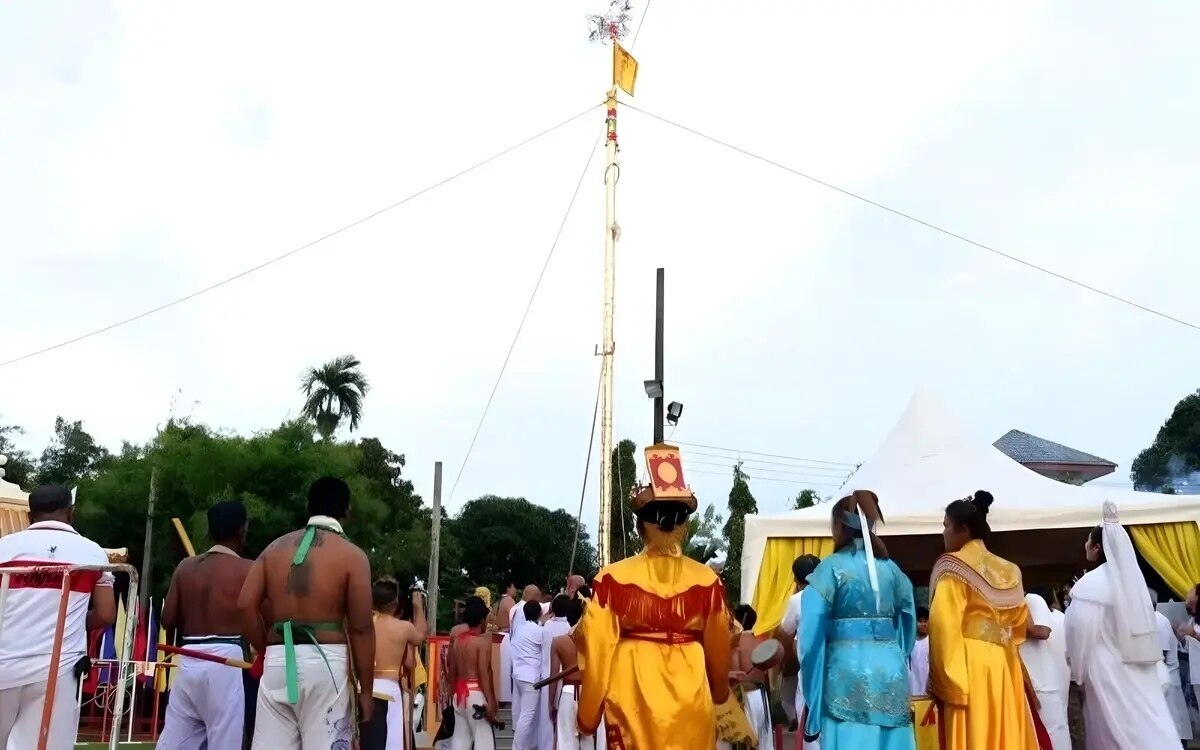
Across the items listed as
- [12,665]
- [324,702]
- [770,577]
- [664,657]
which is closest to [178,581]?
[12,665]

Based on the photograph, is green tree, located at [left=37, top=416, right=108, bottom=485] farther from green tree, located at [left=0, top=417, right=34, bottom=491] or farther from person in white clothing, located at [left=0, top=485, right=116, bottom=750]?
person in white clothing, located at [left=0, top=485, right=116, bottom=750]

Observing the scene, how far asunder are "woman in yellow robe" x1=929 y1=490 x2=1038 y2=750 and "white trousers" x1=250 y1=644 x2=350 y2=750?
314 centimetres

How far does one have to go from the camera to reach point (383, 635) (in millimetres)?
6594

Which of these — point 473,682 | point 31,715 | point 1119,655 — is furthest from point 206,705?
point 1119,655

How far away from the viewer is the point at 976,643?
559 cm

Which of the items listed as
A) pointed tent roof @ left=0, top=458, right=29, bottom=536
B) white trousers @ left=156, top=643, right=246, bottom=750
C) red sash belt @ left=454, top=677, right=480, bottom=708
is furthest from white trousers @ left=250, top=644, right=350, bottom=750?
pointed tent roof @ left=0, top=458, right=29, bottom=536

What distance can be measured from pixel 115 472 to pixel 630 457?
18512mm

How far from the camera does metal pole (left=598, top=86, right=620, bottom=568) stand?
1422 cm

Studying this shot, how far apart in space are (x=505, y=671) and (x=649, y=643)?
6.47 meters

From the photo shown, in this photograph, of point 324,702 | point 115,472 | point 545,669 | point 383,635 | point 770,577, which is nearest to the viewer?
Result: point 324,702

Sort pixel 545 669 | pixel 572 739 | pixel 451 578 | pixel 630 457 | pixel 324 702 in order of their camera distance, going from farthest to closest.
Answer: pixel 451 578 → pixel 630 457 → pixel 545 669 → pixel 572 739 → pixel 324 702

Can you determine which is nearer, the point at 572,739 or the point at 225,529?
the point at 225,529

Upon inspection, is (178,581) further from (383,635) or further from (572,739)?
(572,739)

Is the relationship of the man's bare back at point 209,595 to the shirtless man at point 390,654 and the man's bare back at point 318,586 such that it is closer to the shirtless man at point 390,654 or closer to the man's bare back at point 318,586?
the man's bare back at point 318,586
